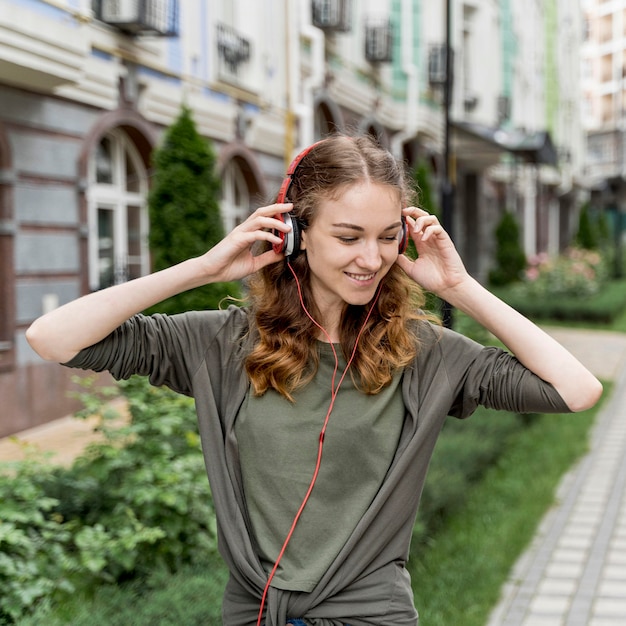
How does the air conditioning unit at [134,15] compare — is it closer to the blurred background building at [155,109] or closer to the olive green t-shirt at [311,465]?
the blurred background building at [155,109]

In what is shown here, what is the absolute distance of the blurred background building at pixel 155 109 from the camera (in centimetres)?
837

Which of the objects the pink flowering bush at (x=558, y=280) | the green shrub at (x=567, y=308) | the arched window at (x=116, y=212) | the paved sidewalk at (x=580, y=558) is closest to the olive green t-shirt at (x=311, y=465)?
the paved sidewalk at (x=580, y=558)

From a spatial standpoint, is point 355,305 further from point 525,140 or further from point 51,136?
point 525,140

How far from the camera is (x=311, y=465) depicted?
1.97 meters

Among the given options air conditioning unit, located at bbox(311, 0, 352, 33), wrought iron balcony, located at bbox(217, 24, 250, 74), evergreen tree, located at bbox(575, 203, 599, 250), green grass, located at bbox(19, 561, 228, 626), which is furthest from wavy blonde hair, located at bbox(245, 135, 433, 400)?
evergreen tree, located at bbox(575, 203, 599, 250)

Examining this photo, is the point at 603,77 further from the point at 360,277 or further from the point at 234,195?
the point at 360,277

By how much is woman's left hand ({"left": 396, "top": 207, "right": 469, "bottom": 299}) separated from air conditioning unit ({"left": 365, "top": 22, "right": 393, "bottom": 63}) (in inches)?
662

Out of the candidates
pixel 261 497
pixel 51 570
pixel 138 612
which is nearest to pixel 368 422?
pixel 261 497

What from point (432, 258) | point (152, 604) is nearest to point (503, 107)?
point (152, 604)

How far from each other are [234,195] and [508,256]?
1123 cm

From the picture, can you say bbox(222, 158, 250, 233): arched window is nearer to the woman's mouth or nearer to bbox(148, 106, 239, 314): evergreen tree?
bbox(148, 106, 239, 314): evergreen tree

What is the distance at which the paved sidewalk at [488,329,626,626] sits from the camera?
4832 mm

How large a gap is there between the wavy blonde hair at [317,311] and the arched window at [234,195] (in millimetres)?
10753

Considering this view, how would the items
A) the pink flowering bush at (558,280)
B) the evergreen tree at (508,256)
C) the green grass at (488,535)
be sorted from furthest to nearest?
1. the evergreen tree at (508,256)
2. the pink flowering bush at (558,280)
3. the green grass at (488,535)
